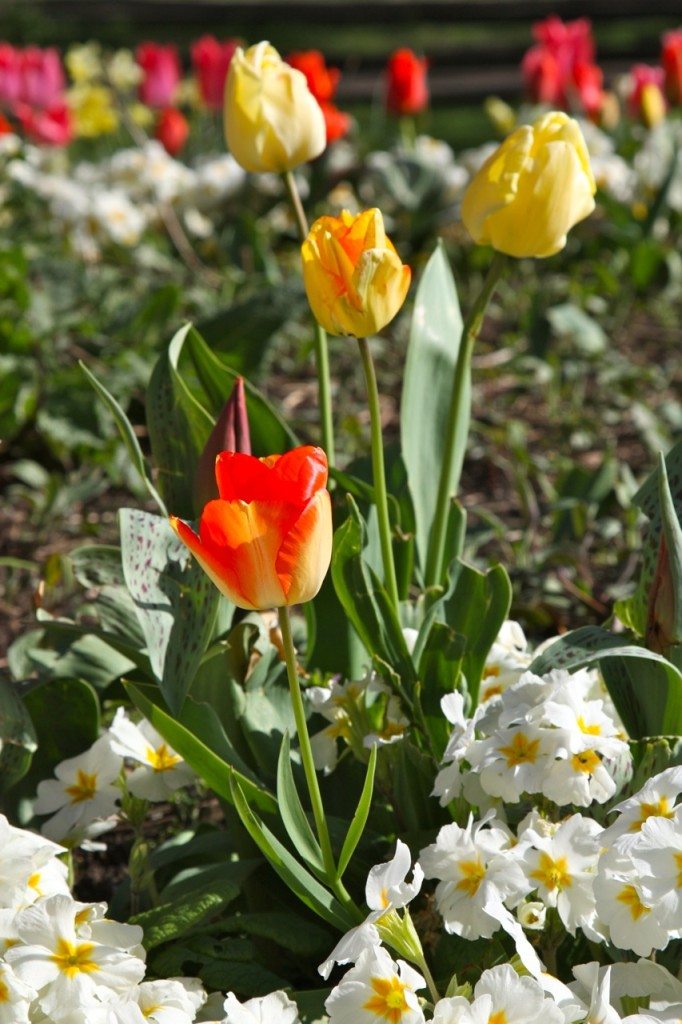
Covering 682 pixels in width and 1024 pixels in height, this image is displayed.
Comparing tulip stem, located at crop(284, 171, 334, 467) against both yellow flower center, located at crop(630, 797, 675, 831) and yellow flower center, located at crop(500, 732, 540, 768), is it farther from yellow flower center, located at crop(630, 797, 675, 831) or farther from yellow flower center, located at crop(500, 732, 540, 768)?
yellow flower center, located at crop(630, 797, 675, 831)

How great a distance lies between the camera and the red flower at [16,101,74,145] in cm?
410

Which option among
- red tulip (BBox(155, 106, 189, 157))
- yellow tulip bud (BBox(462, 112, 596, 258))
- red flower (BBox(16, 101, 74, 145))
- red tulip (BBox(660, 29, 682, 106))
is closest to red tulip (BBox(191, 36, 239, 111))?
red tulip (BBox(155, 106, 189, 157))

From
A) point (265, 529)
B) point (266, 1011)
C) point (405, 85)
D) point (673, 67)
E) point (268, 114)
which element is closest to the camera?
point (265, 529)

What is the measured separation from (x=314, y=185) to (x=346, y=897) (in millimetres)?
2934

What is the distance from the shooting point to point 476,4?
8.03 metres

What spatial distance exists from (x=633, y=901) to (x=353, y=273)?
1.93 ft

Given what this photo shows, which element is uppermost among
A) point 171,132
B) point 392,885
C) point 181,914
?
point 171,132

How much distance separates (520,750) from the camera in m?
1.26

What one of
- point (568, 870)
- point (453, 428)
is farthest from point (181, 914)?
point (453, 428)

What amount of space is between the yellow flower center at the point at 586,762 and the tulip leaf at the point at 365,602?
0.77ft

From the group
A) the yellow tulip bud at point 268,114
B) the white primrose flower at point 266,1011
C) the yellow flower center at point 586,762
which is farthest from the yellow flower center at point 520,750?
the yellow tulip bud at point 268,114

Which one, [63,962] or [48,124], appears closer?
[63,962]

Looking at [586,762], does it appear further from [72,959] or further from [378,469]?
[72,959]

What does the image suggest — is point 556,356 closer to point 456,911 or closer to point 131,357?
point 131,357
